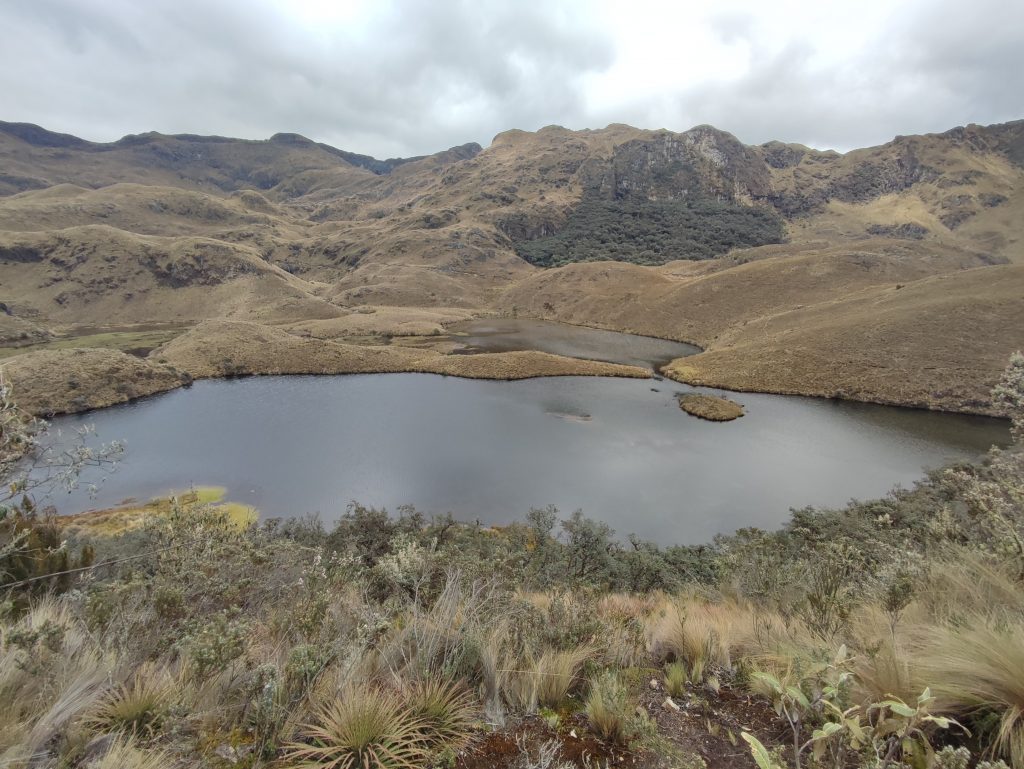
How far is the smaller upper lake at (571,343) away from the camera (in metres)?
49.8

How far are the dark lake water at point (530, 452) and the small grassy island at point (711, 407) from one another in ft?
3.06

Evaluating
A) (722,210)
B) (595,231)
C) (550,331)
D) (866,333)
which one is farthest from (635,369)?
(722,210)

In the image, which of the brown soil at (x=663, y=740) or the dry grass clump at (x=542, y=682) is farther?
the dry grass clump at (x=542, y=682)

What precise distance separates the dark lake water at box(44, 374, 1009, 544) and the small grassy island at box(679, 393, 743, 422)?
93cm

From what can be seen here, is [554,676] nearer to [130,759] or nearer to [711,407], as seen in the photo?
[130,759]

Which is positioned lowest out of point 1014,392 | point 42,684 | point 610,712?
point 610,712

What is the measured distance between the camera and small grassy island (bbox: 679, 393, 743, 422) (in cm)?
2991

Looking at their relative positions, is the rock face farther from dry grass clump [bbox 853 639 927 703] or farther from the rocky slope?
dry grass clump [bbox 853 639 927 703]

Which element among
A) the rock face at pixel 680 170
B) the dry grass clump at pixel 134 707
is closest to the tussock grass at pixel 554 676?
the dry grass clump at pixel 134 707

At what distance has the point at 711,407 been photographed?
1224 inches

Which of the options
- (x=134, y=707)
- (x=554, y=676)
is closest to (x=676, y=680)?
(x=554, y=676)

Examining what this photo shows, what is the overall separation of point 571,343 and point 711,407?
27.3 m

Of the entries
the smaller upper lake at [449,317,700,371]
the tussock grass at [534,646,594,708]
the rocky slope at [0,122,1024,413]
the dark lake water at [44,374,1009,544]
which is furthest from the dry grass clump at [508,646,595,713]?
the smaller upper lake at [449,317,700,371]

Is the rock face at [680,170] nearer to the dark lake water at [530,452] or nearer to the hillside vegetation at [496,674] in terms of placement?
the dark lake water at [530,452]
